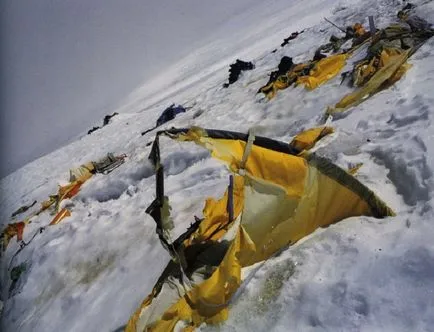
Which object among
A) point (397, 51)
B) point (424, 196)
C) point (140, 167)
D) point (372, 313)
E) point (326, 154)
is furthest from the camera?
point (140, 167)

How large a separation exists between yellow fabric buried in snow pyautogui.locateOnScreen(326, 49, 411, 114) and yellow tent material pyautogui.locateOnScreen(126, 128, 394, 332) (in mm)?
2819

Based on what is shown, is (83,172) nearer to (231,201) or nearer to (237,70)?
(237,70)

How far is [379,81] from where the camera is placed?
236 inches

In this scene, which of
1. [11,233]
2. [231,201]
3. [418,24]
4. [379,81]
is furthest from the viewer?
[11,233]

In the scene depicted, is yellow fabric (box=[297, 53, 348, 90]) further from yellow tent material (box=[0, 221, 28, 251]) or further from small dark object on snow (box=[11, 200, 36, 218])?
small dark object on snow (box=[11, 200, 36, 218])

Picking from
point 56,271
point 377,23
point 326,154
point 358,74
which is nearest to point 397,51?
point 358,74

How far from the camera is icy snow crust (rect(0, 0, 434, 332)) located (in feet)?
9.09

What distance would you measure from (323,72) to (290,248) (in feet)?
17.4

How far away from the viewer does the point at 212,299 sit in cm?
318

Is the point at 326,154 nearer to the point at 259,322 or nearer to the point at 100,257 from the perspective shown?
the point at 259,322

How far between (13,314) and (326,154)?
467 centimetres

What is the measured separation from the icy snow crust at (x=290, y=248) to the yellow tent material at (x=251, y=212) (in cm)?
11

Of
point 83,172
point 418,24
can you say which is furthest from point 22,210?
point 418,24

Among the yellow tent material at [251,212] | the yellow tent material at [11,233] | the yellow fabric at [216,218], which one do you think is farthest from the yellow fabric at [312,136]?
the yellow tent material at [11,233]
